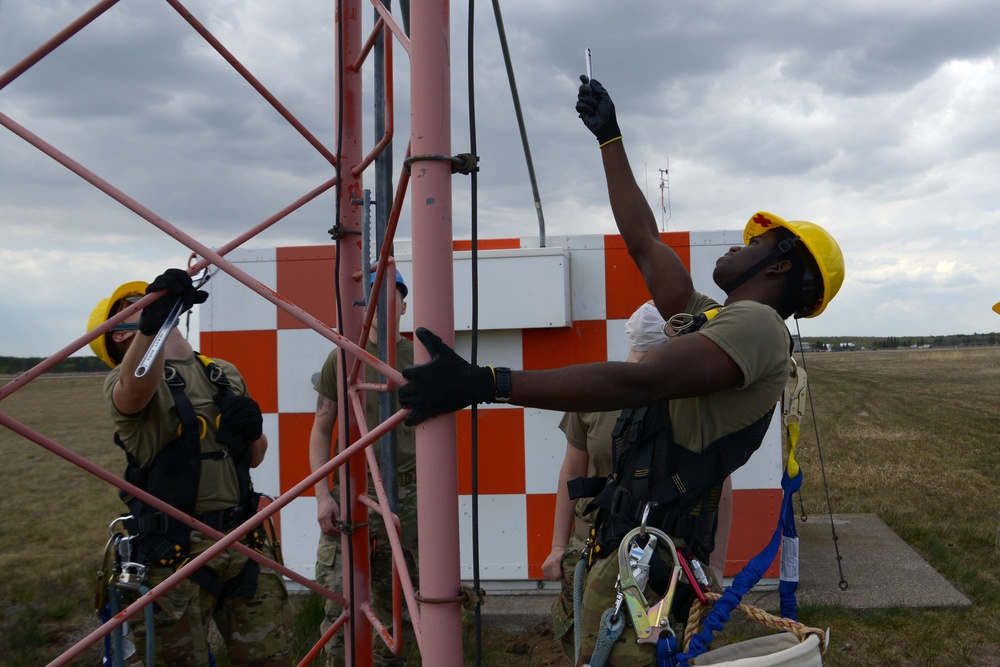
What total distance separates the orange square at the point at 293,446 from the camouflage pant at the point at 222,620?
4.81 ft

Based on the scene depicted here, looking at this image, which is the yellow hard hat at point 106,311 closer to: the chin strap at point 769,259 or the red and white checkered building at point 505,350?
the red and white checkered building at point 505,350

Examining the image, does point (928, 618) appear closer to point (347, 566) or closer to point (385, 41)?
point (347, 566)

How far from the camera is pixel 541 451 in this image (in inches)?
173

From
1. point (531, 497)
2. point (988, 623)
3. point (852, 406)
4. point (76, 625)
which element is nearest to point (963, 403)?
point (852, 406)

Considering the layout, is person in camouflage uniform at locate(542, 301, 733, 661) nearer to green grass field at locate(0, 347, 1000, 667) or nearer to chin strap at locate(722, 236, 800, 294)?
chin strap at locate(722, 236, 800, 294)

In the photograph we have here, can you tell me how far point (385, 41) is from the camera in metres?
2.44

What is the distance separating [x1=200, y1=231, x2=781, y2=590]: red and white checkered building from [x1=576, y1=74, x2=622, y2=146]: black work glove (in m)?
1.80

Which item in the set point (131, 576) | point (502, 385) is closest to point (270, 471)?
point (131, 576)

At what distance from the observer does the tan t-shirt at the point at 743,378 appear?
183 cm

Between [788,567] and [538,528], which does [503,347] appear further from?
[788,567]

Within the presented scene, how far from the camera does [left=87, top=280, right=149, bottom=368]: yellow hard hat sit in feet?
9.37

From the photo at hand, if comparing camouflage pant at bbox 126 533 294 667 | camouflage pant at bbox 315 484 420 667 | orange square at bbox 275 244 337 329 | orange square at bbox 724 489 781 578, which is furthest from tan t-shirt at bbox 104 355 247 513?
orange square at bbox 724 489 781 578

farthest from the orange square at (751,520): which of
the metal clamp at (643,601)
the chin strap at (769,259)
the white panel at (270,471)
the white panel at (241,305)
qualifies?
the white panel at (241,305)

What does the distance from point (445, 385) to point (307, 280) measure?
119 inches
